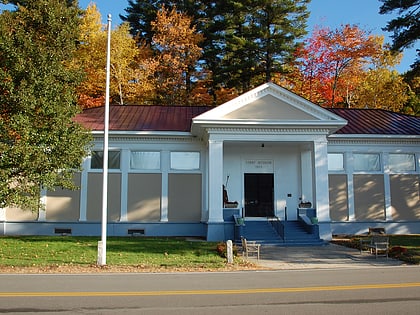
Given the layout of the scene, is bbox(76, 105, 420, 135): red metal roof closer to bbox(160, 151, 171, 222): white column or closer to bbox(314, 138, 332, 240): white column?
Result: bbox(160, 151, 171, 222): white column

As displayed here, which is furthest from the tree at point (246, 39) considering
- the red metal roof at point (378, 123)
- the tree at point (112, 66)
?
the red metal roof at point (378, 123)

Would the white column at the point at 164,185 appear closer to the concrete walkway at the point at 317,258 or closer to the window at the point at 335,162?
the concrete walkway at the point at 317,258

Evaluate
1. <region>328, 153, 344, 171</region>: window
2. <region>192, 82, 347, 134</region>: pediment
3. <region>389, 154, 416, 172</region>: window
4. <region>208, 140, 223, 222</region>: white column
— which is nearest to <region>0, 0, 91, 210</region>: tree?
<region>208, 140, 223, 222</region>: white column

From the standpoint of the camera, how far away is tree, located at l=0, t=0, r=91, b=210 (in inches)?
596

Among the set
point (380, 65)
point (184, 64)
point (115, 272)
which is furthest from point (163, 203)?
point (380, 65)

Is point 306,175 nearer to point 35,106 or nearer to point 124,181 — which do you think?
point 124,181

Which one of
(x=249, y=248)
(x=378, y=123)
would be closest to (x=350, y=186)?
(x=378, y=123)

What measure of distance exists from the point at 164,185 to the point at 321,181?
7930 mm

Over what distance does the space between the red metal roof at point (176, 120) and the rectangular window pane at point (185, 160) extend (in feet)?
4.41

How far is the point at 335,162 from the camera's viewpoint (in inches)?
944

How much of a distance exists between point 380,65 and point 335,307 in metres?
38.4

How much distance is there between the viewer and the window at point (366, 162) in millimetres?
24047

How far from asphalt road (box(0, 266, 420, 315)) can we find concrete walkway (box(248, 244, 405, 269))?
172 cm

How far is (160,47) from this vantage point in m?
39.2
